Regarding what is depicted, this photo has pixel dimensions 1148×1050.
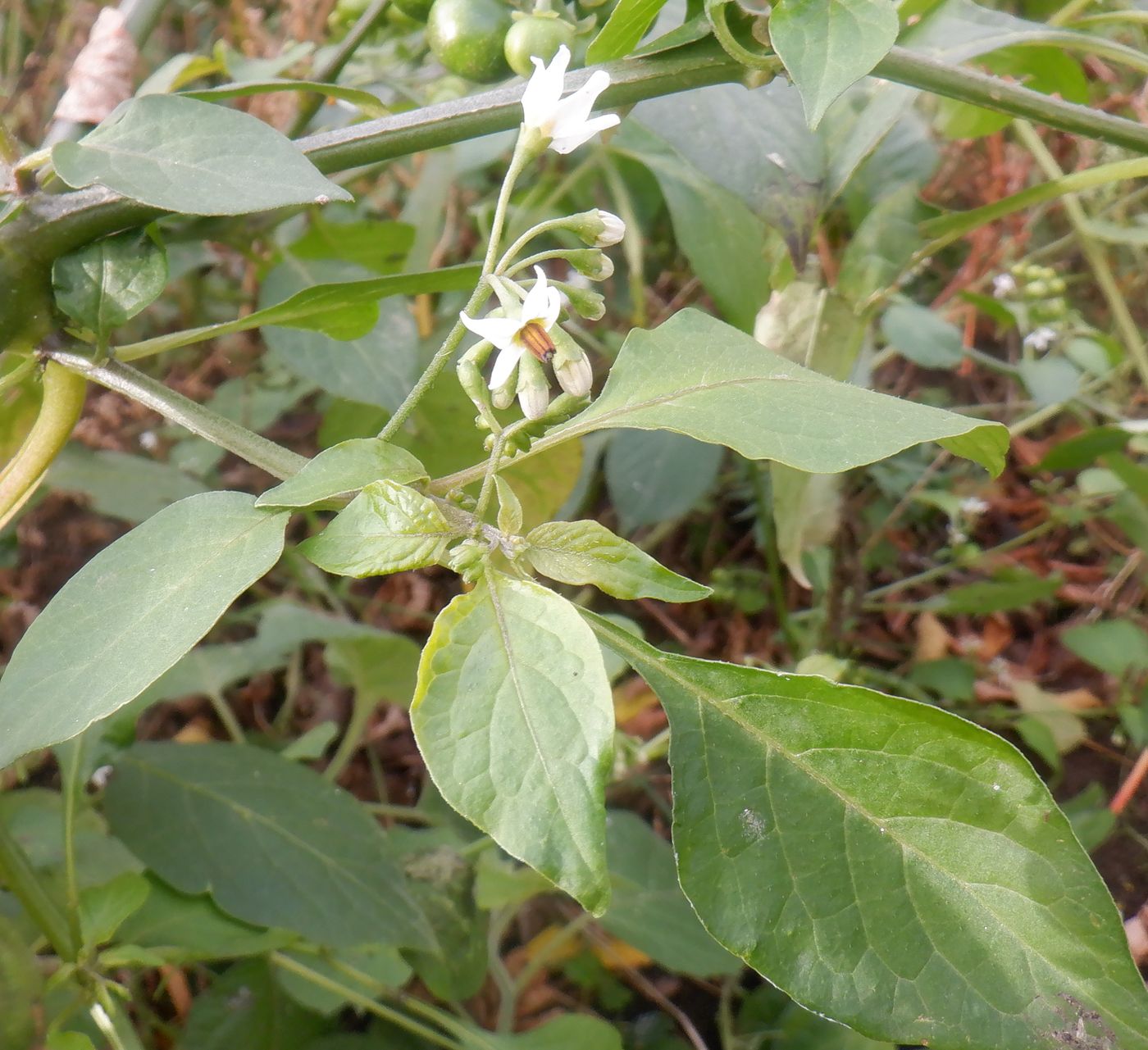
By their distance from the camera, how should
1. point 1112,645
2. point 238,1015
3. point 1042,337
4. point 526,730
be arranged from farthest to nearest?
point 1042,337 < point 1112,645 < point 238,1015 < point 526,730

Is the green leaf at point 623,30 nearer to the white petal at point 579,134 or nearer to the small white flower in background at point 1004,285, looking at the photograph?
the white petal at point 579,134

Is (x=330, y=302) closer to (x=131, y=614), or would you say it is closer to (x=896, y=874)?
(x=131, y=614)

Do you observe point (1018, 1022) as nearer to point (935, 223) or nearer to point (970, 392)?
point (935, 223)

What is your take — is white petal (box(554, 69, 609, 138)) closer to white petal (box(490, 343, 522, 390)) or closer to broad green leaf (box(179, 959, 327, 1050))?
white petal (box(490, 343, 522, 390))

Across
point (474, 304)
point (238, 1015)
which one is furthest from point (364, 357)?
point (238, 1015)

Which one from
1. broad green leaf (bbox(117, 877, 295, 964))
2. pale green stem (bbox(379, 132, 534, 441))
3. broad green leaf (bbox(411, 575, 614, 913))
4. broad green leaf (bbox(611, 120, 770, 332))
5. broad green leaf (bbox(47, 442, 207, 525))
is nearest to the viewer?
broad green leaf (bbox(411, 575, 614, 913))

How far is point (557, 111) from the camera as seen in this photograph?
513 mm

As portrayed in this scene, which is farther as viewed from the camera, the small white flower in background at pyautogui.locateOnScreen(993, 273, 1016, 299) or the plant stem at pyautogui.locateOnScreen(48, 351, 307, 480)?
the small white flower in background at pyautogui.locateOnScreen(993, 273, 1016, 299)

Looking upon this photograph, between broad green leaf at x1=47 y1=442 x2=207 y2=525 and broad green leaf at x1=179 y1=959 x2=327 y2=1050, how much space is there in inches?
18.4

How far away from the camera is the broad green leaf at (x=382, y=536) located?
45 centimetres

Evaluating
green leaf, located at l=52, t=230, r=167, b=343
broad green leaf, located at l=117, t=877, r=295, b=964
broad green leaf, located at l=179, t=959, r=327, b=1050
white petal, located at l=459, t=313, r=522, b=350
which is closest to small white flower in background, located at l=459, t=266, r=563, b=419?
white petal, located at l=459, t=313, r=522, b=350

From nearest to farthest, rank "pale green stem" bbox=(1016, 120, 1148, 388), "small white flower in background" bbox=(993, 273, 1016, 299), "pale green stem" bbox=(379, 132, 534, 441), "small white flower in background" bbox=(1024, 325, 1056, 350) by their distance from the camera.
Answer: "pale green stem" bbox=(379, 132, 534, 441)
"pale green stem" bbox=(1016, 120, 1148, 388)
"small white flower in background" bbox=(1024, 325, 1056, 350)
"small white flower in background" bbox=(993, 273, 1016, 299)

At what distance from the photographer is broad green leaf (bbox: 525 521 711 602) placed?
18.6 inches

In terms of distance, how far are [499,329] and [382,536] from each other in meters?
0.11
